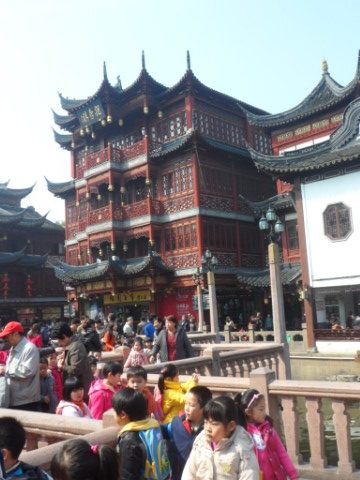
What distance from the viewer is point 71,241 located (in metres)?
33.6

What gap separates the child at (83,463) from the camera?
219 cm

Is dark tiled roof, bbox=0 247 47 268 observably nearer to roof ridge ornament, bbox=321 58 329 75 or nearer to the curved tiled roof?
the curved tiled roof

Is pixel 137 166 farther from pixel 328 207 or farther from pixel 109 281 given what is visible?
pixel 328 207

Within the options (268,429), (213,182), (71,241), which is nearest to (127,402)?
(268,429)

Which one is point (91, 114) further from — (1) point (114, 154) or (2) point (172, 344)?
(2) point (172, 344)

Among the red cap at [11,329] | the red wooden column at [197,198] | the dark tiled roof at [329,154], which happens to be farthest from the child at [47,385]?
the red wooden column at [197,198]

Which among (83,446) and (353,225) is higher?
(353,225)

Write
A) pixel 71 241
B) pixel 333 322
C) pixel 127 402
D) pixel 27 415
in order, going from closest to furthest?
pixel 127 402 → pixel 27 415 → pixel 333 322 → pixel 71 241

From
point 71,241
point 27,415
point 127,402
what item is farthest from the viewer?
point 71,241

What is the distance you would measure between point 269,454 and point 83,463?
6.79 feet

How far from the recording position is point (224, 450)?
10.6 ft

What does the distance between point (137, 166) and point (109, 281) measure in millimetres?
6839

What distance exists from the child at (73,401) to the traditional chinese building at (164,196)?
2051 centimetres

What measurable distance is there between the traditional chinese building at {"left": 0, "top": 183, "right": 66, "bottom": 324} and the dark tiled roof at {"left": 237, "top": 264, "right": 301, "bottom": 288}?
18.0 metres
